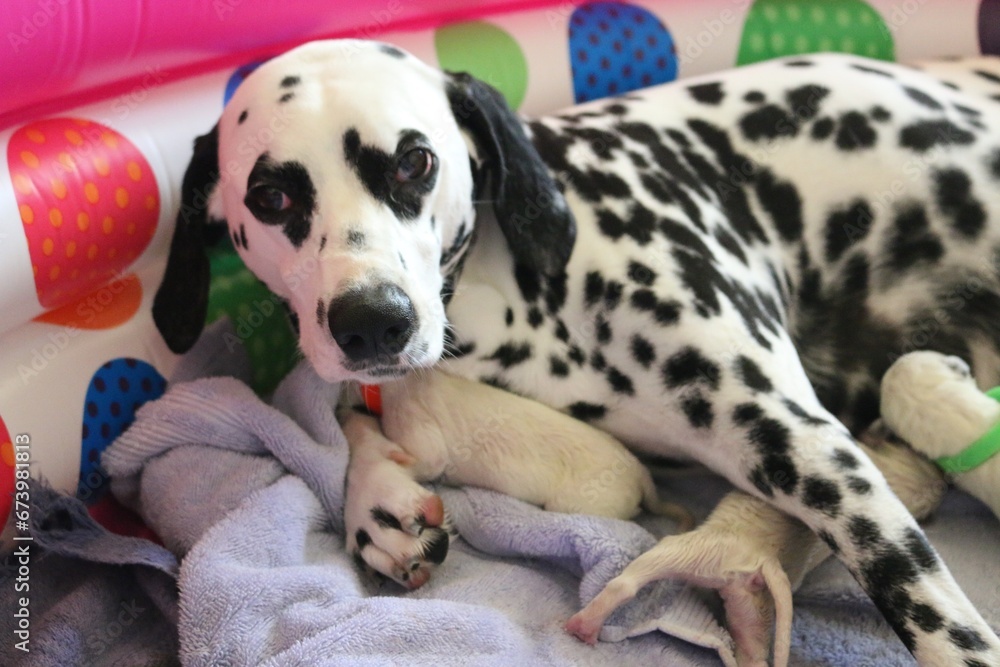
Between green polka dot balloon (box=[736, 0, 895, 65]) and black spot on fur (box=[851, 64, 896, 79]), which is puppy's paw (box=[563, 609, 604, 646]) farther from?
green polka dot balloon (box=[736, 0, 895, 65])

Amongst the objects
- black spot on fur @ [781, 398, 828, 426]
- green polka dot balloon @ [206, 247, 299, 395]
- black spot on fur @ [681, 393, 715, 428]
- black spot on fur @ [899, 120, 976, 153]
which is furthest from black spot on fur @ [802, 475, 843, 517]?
green polka dot balloon @ [206, 247, 299, 395]

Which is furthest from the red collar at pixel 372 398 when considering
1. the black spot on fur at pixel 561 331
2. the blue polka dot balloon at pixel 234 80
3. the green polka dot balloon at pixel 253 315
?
the blue polka dot balloon at pixel 234 80

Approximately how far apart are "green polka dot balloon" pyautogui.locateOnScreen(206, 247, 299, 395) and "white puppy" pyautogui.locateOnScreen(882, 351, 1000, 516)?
1.49 meters

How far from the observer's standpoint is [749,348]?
6.41ft

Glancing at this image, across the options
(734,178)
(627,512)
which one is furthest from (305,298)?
(734,178)

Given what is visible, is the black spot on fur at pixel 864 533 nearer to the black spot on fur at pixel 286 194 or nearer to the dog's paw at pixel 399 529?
the dog's paw at pixel 399 529

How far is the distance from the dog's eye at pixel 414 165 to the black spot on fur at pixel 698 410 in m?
0.71

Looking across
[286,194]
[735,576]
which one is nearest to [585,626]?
[735,576]

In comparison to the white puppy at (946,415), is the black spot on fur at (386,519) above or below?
below

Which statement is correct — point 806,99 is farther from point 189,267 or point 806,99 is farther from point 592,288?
point 189,267

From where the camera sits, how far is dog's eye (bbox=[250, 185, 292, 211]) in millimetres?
1813

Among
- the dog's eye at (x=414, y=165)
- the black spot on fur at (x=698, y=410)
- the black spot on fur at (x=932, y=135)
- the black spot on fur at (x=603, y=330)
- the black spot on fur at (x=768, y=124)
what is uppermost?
the dog's eye at (x=414, y=165)

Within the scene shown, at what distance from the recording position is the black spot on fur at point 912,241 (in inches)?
92.5

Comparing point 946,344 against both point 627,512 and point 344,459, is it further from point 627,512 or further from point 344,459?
point 344,459
